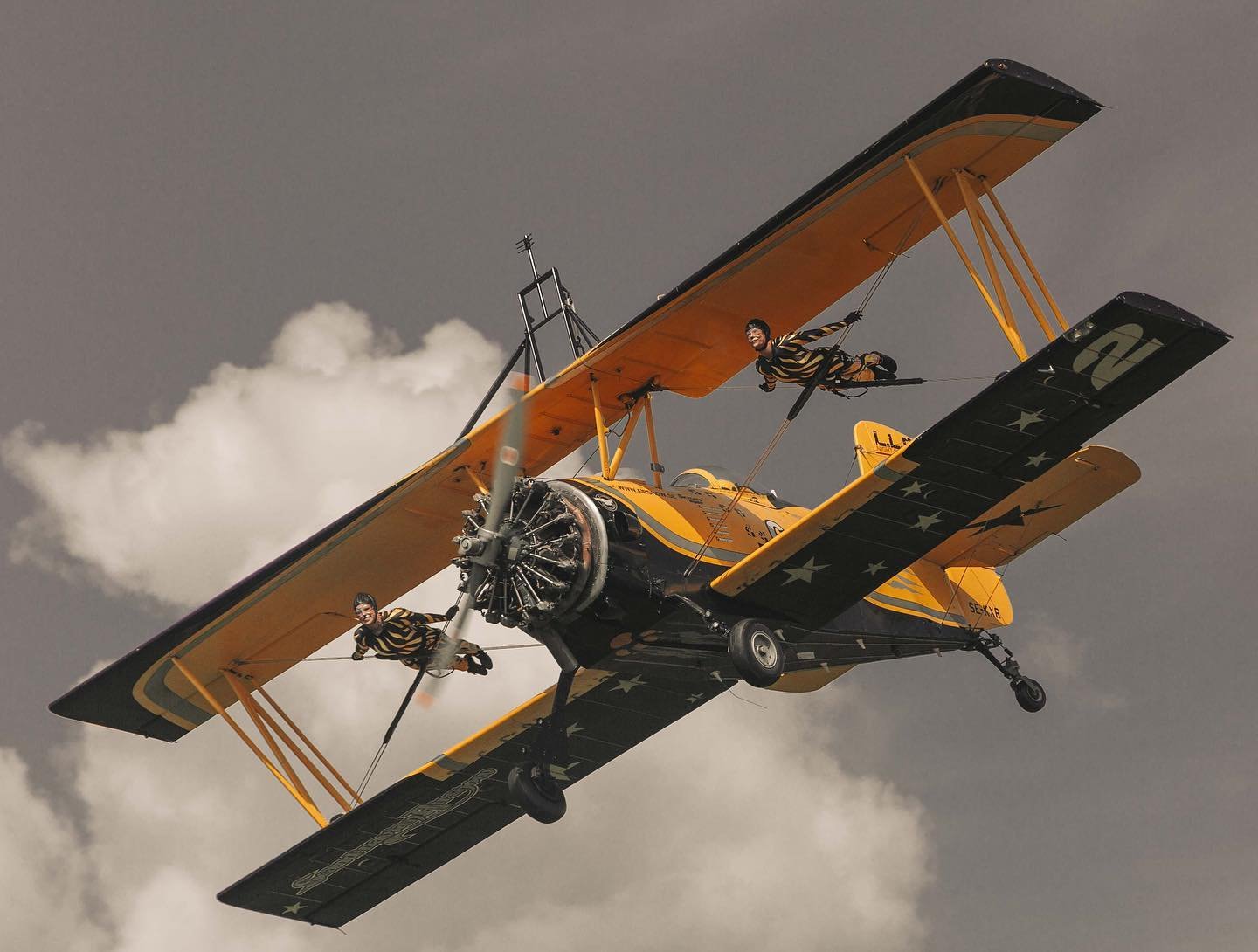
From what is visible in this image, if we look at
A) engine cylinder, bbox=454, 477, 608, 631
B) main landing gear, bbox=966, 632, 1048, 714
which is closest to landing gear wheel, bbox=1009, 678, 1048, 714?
main landing gear, bbox=966, 632, 1048, 714

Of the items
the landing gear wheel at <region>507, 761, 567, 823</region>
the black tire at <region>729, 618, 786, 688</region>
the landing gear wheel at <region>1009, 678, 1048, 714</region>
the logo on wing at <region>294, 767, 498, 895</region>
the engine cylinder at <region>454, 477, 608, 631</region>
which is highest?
the logo on wing at <region>294, 767, 498, 895</region>

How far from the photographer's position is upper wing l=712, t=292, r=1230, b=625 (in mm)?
17172

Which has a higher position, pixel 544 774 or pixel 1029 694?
pixel 544 774

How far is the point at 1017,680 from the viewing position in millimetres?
22484

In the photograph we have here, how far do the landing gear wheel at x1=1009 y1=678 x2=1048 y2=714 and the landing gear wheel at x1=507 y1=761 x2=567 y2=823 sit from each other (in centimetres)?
594

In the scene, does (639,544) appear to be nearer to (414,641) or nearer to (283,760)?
(414,641)

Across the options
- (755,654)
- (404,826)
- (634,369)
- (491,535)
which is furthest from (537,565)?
(404,826)

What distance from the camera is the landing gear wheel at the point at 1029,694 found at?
22.4 metres

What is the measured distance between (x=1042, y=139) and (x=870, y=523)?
4.04 meters

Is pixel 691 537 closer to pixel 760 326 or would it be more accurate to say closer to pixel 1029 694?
pixel 760 326

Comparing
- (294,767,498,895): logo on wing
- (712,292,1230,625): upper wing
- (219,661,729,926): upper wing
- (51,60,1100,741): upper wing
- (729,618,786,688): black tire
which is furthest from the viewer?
(294,767,498,895): logo on wing

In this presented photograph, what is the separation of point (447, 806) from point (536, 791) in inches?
145

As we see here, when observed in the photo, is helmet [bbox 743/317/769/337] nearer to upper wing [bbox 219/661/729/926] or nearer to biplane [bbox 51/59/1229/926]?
biplane [bbox 51/59/1229/926]

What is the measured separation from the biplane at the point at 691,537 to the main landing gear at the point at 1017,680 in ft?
0.12
